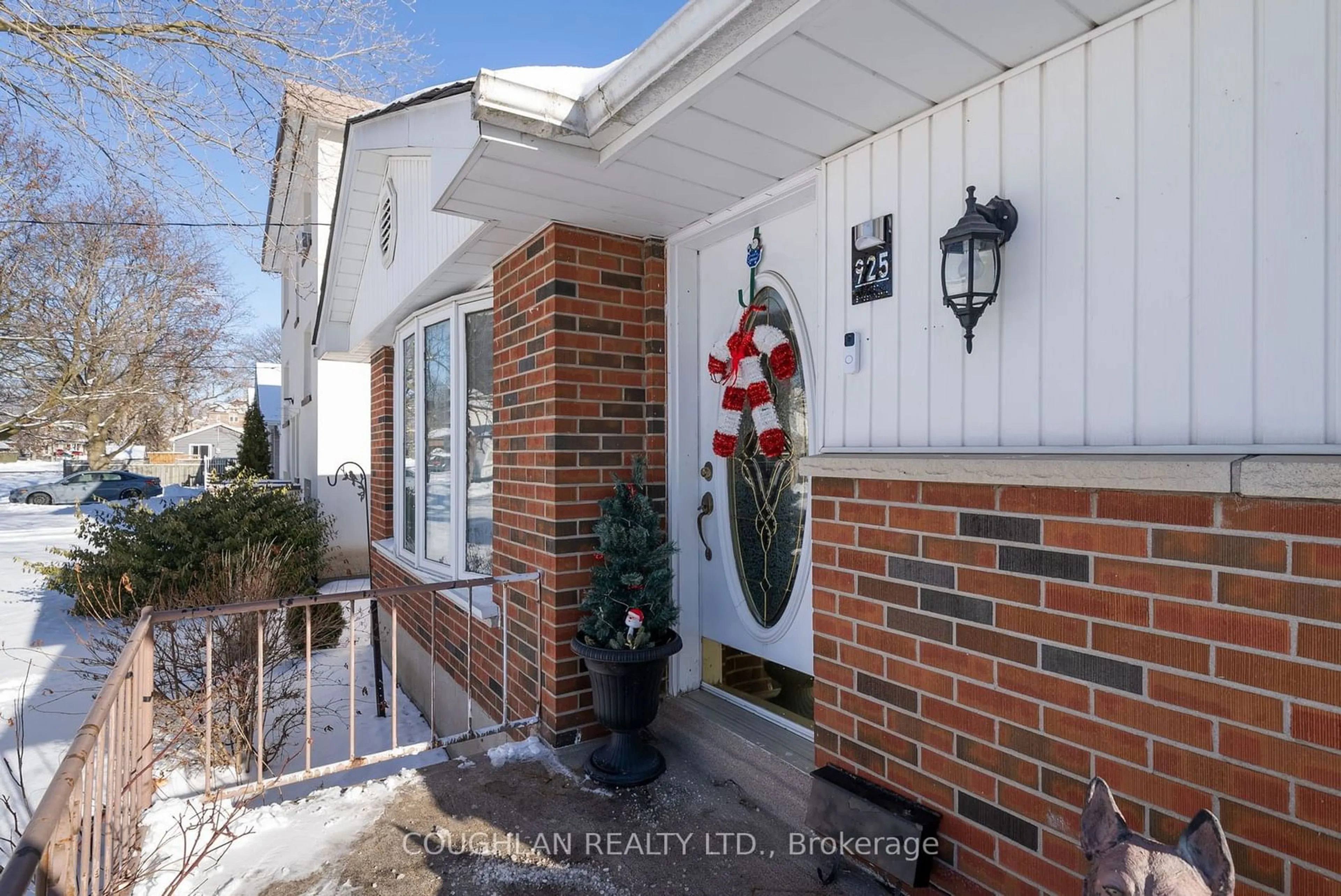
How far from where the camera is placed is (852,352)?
2.28 metres

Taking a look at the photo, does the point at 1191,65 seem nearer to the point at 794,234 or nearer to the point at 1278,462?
the point at 1278,462

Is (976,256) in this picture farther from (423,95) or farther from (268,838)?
(268,838)

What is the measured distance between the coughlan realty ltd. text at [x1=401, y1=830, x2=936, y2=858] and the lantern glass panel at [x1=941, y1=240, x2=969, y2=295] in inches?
69.6

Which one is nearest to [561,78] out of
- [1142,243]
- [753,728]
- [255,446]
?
[1142,243]

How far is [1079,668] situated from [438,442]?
425 cm

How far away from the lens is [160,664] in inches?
159

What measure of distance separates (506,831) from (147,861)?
115 centimetres

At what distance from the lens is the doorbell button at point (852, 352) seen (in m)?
2.26

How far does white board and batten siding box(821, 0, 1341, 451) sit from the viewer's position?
4.37 feet

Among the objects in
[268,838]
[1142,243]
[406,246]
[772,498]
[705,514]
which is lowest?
[268,838]

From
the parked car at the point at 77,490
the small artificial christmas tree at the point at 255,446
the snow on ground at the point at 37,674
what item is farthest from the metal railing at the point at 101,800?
the parked car at the point at 77,490

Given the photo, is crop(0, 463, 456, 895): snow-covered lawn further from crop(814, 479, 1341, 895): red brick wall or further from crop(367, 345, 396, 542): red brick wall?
crop(814, 479, 1341, 895): red brick wall

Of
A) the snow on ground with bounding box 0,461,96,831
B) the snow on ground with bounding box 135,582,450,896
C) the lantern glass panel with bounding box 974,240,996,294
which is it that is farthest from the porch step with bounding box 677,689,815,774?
the snow on ground with bounding box 0,461,96,831

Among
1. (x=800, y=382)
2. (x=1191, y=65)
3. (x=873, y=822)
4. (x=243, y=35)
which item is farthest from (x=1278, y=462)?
(x=243, y=35)
